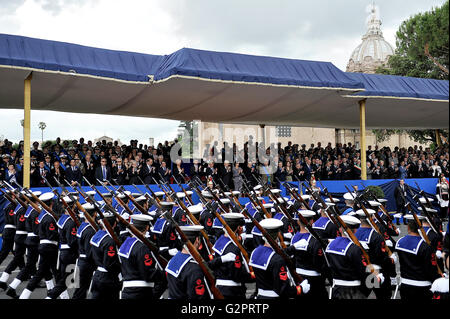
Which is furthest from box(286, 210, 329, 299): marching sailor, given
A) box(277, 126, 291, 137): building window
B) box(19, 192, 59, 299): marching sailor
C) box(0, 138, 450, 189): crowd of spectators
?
box(277, 126, 291, 137): building window

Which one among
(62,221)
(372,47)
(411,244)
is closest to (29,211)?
(62,221)

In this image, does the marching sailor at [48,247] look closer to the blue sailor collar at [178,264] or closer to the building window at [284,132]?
the blue sailor collar at [178,264]

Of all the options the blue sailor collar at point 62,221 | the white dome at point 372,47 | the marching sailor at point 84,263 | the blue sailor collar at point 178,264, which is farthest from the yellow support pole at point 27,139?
the white dome at point 372,47

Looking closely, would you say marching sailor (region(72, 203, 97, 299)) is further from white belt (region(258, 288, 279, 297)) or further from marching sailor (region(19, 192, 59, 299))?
white belt (region(258, 288, 279, 297))

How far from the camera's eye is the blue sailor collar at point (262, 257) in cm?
390

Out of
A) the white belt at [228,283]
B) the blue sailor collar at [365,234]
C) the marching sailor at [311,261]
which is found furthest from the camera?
the blue sailor collar at [365,234]

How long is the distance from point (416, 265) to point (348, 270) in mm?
793

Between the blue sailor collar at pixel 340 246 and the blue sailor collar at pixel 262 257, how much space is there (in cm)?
97

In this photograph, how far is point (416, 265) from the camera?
456cm

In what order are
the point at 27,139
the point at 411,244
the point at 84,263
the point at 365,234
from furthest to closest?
the point at 27,139 → the point at 84,263 → the point at 365,234 → the point at 411,244

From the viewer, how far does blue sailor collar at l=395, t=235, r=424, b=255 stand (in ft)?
15.0

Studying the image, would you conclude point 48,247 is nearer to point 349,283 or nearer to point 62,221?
point 62,221

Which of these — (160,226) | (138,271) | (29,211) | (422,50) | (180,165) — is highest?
(422,50)

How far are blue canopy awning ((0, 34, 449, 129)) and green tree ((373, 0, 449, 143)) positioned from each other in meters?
7.55
